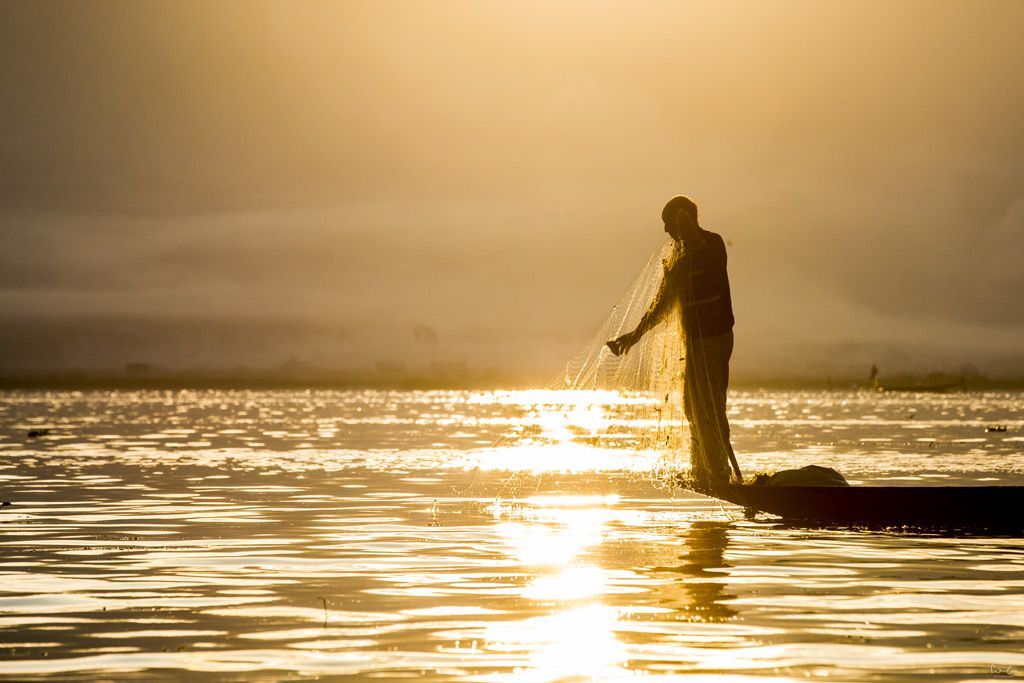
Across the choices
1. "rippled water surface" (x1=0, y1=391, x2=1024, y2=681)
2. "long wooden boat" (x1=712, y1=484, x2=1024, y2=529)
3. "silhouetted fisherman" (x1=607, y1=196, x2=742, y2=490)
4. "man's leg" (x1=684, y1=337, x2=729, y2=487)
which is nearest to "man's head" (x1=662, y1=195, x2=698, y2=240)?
"silhouetted fisherman" (x1=607, y1=196, x2=742, y2=490)

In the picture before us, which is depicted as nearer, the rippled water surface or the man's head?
the rippled water surface

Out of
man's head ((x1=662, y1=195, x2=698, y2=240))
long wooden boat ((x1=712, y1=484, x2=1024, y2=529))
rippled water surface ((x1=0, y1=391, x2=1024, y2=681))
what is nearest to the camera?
rippled water surface ((x1=0, y1=391, x2=1024, y2=681))

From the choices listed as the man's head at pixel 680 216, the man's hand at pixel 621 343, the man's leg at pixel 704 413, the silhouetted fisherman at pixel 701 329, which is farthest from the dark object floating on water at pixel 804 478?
the man's head at pixel 680 216

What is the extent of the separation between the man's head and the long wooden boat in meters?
4.04

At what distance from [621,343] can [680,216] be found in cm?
222

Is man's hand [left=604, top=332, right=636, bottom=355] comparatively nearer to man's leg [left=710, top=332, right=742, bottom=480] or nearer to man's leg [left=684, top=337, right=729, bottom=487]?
man's leg [left=684, top=337, right=729, bottom=487]

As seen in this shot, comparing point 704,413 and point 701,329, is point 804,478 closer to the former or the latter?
point 704,413

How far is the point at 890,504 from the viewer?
2144cm

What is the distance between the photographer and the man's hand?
2262 cm

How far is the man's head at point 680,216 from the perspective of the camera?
22.4m

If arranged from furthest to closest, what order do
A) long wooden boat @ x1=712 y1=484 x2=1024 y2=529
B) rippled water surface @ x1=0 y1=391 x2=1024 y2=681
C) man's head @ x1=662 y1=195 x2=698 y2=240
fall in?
man's head @ x1=662 y1=195 x2=698 y2=240, long wooden boat @ x1=712 y1=484 x2=1024 y2=529, rippled water surface @ x1=0 y1=391 x2=1024 y2=681

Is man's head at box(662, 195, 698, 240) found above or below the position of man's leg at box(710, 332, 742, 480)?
above

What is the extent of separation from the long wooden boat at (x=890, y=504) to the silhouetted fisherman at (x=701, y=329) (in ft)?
2.26

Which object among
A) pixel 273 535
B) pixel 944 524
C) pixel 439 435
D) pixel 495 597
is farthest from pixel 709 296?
pixel 439 435
